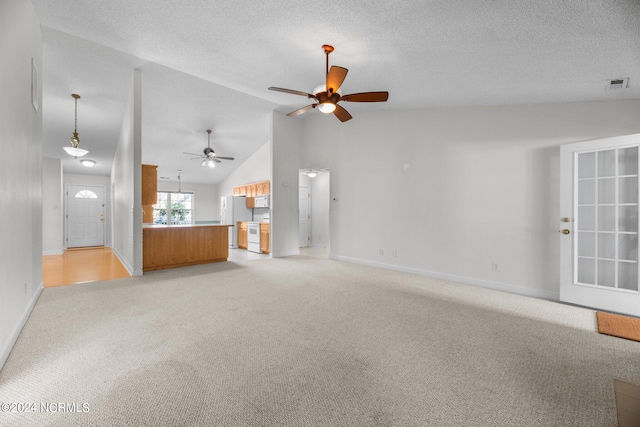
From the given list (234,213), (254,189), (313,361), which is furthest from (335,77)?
(234,213)

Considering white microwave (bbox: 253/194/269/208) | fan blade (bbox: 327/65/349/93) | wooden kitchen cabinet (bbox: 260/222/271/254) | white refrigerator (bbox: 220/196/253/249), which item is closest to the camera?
fan blade (bbox: 327/65/349/93)

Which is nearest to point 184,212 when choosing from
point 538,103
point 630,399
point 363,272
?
point 363,272

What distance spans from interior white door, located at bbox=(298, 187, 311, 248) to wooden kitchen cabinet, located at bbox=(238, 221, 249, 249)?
1678mm

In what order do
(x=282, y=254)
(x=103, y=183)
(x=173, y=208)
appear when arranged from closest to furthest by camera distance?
1. (x=282, y=254)
2. (x=103, y=183)
3. (x=173, y=208)

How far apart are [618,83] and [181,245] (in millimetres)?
6750

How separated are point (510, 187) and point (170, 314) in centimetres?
473

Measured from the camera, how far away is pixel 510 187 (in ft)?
13.1

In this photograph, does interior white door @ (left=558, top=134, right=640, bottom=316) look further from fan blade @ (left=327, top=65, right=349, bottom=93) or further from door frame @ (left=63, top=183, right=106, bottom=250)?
door frame @ (left=63, top=183, right=106, bottom=250)

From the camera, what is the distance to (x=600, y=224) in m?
3.35

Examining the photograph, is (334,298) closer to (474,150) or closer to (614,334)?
(614,334)

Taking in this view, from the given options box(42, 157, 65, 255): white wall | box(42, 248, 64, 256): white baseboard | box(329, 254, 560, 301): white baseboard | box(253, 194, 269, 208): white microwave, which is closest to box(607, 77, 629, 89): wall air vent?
box(329, 254, 560, 301): white baseboard

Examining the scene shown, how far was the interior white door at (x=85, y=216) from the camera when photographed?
8.62 meters

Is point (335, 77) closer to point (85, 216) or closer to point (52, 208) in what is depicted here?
point (52, 208)

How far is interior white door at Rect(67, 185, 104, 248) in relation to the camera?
862cm
